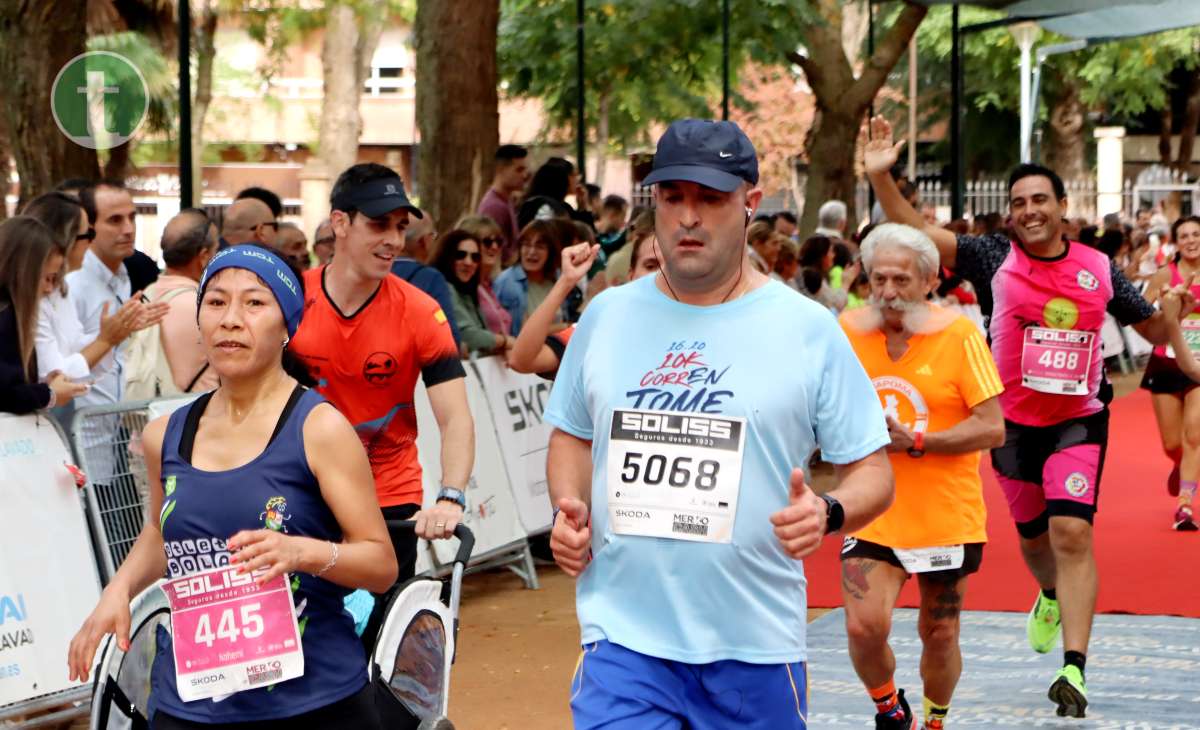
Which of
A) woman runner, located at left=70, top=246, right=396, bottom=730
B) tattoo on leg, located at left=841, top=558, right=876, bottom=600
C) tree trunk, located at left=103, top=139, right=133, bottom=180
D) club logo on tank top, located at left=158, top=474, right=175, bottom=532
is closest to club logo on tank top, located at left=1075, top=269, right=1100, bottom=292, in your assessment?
tattoo on leg, located at left=841, top=558, right=876, bottom=600

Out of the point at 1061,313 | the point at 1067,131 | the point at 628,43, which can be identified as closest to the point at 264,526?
the point at 1061,313

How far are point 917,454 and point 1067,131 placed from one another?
48023mm

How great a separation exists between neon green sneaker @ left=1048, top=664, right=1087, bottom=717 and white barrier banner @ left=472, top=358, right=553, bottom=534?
13.2 feet

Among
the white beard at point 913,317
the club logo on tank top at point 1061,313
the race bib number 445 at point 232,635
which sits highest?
the white beard at point 913,317

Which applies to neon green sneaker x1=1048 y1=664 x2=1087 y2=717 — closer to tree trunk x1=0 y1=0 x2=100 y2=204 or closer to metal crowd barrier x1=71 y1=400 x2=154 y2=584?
metal crowd barrier x1=71 y1=400 x2=154 y2=584

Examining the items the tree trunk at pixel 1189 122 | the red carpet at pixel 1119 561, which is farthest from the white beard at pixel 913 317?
the tree trunk at pixel 1189 122

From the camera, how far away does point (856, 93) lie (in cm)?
2558

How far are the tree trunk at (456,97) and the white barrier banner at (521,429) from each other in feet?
12.5

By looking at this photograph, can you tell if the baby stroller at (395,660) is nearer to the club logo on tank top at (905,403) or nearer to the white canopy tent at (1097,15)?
the club logo on tank top at (905,403)

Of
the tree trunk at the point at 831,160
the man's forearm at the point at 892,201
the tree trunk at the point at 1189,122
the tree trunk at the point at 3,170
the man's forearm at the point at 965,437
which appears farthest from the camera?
the tree trunk at the point at 1189,122

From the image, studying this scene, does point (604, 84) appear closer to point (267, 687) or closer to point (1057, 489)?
point (1057, 489)

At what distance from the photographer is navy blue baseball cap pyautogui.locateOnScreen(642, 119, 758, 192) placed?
13.2ft

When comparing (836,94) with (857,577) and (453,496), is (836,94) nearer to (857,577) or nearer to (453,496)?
(857,577)

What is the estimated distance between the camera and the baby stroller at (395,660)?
4.20 meters
